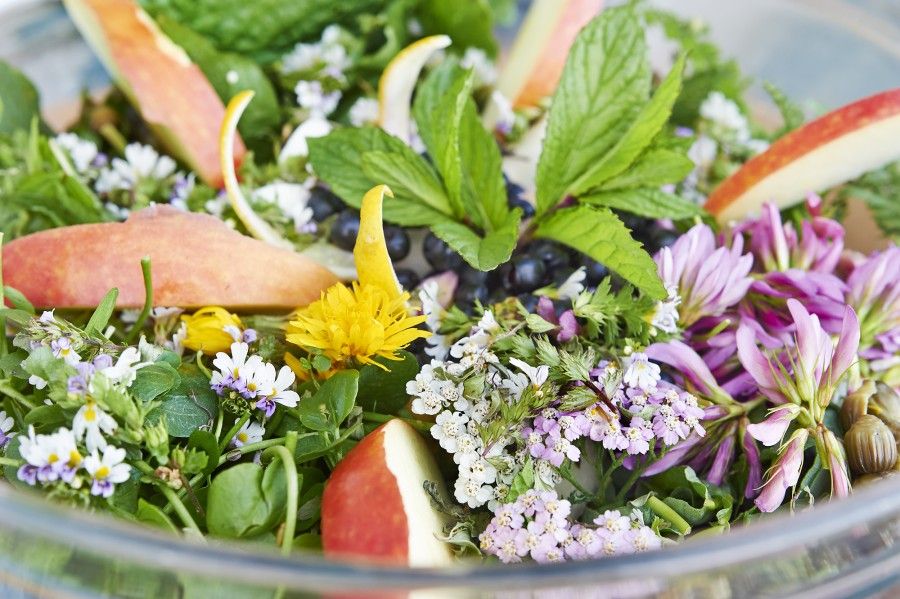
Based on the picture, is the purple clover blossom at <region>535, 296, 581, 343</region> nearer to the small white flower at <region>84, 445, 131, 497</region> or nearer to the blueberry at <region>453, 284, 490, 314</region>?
the blueberry at <region>453, 284, 490, 314</region>

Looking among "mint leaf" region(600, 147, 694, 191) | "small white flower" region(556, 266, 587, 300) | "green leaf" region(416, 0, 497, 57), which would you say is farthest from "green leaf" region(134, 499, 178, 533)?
"green leaf" region(416, 0, 497, 57)

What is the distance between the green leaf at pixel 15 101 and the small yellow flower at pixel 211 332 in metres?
0.37

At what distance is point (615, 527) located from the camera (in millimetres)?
506

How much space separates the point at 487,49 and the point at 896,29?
19.7 inches

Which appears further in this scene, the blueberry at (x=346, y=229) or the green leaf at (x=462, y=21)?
the green leaf at (x=462, y=21)

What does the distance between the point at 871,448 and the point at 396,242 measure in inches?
15.0

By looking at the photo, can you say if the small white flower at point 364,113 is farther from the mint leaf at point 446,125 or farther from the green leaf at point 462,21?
the green leaf at point 462,21

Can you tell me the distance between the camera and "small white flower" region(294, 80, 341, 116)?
0.87 m

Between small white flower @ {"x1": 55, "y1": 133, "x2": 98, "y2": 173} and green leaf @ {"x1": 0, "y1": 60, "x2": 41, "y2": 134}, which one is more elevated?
green leaf @ {"x1": 0, "y1": 60, "x2": 41, "y2": 134}

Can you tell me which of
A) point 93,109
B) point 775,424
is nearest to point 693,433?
point 775,424

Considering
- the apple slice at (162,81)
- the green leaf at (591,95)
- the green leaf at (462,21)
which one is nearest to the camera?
the green leaf at (591,95)

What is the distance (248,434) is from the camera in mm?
565

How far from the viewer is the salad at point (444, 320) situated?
0.52 m

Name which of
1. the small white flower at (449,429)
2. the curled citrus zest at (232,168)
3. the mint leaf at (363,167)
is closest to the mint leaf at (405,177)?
the mint leaf at (363,167)
